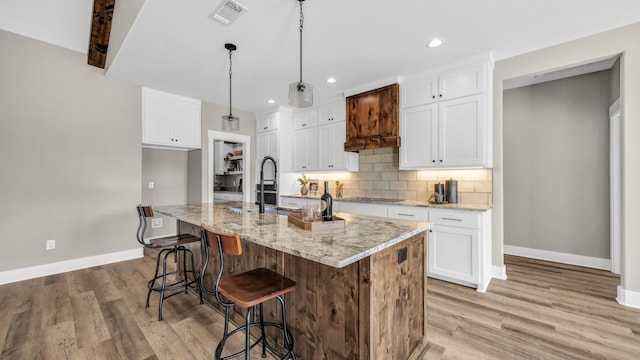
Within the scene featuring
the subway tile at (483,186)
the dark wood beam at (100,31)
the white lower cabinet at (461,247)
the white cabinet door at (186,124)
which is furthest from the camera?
the white cabinet door at (186,124)

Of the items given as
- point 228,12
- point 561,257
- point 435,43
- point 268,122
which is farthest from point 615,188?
point 268,122

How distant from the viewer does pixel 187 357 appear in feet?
5.95

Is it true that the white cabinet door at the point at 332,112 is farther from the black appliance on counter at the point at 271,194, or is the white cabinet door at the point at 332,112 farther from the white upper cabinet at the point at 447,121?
the black appliance on counter at the point at 271,194

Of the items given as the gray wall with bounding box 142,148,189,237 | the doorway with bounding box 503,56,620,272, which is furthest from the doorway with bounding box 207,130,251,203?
the doorway with bounding box 503,56,620,272

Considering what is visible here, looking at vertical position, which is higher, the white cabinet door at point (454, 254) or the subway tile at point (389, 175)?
the subway tile at point (389, 175)

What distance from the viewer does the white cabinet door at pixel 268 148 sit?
5.23 metres

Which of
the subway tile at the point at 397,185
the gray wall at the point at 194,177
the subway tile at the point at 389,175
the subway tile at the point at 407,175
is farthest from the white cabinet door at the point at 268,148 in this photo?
the subway tile at the point at 407,175

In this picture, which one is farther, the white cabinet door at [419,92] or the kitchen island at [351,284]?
the white cabinet door at [419,92]

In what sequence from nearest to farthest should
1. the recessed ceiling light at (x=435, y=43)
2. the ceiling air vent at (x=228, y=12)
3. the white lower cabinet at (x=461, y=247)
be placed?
the ceiling air vent at (x=228, y=12) < the recessed ceiling light at (x=435, y=43) < the white lower cabinet at (x=461, y=247)

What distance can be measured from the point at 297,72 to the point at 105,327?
3.31 meters

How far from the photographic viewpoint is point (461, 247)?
2939 millimetres

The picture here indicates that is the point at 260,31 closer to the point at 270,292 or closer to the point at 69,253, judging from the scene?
the point at 270,292

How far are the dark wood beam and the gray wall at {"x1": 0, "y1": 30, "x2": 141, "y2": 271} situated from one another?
8.8 inches

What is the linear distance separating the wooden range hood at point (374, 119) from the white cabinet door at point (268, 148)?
5.39ft
